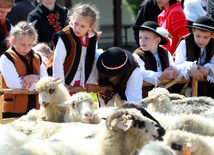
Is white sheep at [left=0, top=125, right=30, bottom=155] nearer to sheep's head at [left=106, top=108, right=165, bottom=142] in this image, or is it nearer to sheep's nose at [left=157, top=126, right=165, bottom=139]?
sheep's head at [left=106, top=108, right=165, bottom=142]

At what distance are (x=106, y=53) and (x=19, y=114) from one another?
43.1 inches

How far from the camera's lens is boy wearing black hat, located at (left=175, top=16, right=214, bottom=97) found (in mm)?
6973

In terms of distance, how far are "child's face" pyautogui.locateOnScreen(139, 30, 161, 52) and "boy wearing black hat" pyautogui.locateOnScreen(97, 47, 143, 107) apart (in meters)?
0.42

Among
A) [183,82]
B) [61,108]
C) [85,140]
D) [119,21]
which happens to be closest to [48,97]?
[61,108]

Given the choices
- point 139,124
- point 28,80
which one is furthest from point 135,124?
point 28,80

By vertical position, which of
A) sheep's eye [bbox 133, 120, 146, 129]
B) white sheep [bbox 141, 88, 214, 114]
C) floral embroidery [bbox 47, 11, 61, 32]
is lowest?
sheep's eye [bbox 133, 120, 146, 129]

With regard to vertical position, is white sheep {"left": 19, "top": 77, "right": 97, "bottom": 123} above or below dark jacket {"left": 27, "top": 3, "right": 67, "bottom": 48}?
below

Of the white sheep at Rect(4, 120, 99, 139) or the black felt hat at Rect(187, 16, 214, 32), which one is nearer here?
the white sheep at Rect(4, 120, 99, 139)

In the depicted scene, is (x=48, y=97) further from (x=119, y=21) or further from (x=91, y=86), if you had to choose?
(x=119, y=21)

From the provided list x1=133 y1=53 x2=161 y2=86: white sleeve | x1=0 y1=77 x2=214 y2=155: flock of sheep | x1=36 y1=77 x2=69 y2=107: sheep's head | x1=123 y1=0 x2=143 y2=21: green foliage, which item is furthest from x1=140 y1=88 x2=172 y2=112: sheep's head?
x1=123 y1=0 x2=143 y2=21: green foliage

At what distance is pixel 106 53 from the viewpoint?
21.3ft

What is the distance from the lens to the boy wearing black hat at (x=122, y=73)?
6.36 meters

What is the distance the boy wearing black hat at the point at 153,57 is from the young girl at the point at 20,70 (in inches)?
44.5

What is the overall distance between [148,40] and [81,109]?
172cm
